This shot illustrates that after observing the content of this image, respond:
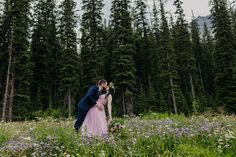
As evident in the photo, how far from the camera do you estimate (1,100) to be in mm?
48969

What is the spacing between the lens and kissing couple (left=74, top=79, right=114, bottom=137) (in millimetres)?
11375

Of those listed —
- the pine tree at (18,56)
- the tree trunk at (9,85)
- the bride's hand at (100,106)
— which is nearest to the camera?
the bride's hand at (100,106)

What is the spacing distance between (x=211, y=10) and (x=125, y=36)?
14.4 metres

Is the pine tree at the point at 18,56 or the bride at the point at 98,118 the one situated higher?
the pine tree at the point at 18,56

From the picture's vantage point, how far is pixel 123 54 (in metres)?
48.7

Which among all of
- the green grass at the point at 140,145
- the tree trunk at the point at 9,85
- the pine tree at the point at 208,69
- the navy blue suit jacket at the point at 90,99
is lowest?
the green grass at the point at 140,145

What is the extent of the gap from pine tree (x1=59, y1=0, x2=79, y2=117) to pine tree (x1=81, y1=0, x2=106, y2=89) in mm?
1202

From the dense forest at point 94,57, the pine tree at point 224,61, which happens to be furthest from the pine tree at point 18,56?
the pine tree at point 224,61

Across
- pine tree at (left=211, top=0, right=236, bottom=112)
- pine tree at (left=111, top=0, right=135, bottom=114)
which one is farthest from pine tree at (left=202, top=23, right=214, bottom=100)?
pine tree at (left=111, top=0, right=135, bottom=114)

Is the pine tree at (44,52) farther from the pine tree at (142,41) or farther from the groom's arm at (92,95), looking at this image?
the groom's arm at (92,95)

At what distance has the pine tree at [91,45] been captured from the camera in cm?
4741

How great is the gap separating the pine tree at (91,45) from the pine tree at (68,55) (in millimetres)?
1202

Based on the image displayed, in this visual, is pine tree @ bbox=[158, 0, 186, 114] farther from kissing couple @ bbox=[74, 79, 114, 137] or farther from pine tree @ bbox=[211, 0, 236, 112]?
kissing couple @ bbox=[74, 79, 114, 137]

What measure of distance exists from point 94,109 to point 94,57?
3672 cm
